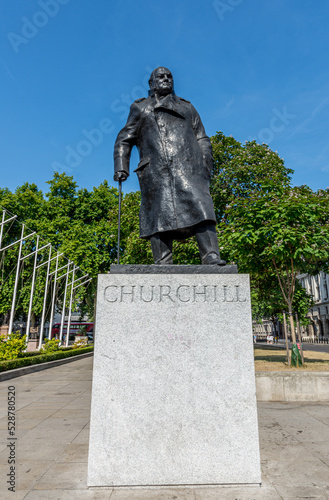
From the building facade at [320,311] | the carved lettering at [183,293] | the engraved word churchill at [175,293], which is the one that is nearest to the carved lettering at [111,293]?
the engraved word churchill at [175,293]

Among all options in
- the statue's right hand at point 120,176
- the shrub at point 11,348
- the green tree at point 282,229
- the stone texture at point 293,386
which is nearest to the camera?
the statue's right hand at point 120,176

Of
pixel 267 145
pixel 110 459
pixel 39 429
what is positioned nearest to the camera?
pixel 110 459

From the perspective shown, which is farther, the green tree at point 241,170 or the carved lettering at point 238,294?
the green tree at point 241,170

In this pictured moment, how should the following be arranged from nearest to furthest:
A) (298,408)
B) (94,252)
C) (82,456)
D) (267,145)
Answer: (82,456)
(298,408)
(267,145)
(94,252)

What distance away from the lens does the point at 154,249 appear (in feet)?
14.6

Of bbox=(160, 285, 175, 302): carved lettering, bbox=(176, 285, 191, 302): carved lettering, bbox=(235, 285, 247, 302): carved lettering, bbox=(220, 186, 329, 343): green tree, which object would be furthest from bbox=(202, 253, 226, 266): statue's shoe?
bbox=(220, 186, 329, 343): green tree

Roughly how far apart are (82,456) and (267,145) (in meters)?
24.2

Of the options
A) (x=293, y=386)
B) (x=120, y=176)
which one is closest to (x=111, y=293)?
(x=120, y=176)

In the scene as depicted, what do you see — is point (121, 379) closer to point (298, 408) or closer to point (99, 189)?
point (298, 408)

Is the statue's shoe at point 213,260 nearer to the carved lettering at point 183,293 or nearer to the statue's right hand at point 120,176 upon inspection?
the carved lettering at point 183,293

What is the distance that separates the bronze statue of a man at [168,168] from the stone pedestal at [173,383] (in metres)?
0.57

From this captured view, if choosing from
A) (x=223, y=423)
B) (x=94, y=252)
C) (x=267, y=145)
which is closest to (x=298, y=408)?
(x=223, y=423)

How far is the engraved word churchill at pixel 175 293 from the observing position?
3.80 metres

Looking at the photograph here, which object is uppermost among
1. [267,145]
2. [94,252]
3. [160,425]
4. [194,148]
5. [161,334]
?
[267,145]
